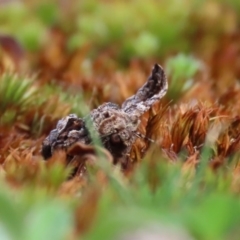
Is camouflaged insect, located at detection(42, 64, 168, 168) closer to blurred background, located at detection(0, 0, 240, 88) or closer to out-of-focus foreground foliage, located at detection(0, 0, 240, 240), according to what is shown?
out-of-focus foreground foliage, located at detection(0, 0, 240, 240)

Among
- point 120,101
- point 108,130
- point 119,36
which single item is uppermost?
point 119,36

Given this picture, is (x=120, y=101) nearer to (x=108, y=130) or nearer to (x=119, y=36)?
(x=108, y=130)

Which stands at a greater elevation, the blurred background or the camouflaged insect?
the blurred background

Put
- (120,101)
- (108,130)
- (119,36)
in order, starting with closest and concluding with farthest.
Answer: (108,130) < (120,101) < (119,36)

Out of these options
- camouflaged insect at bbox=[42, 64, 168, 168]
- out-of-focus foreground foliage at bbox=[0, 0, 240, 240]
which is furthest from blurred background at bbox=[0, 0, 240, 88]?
camouflaged insect at bbox=[42, 64, 168, 168]

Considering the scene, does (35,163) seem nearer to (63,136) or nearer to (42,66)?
(63,136)

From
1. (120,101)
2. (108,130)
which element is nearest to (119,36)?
(120,101)

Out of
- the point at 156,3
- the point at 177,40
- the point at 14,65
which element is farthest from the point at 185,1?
the point at 14,65

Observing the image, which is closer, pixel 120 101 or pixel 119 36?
pixel 120 101
